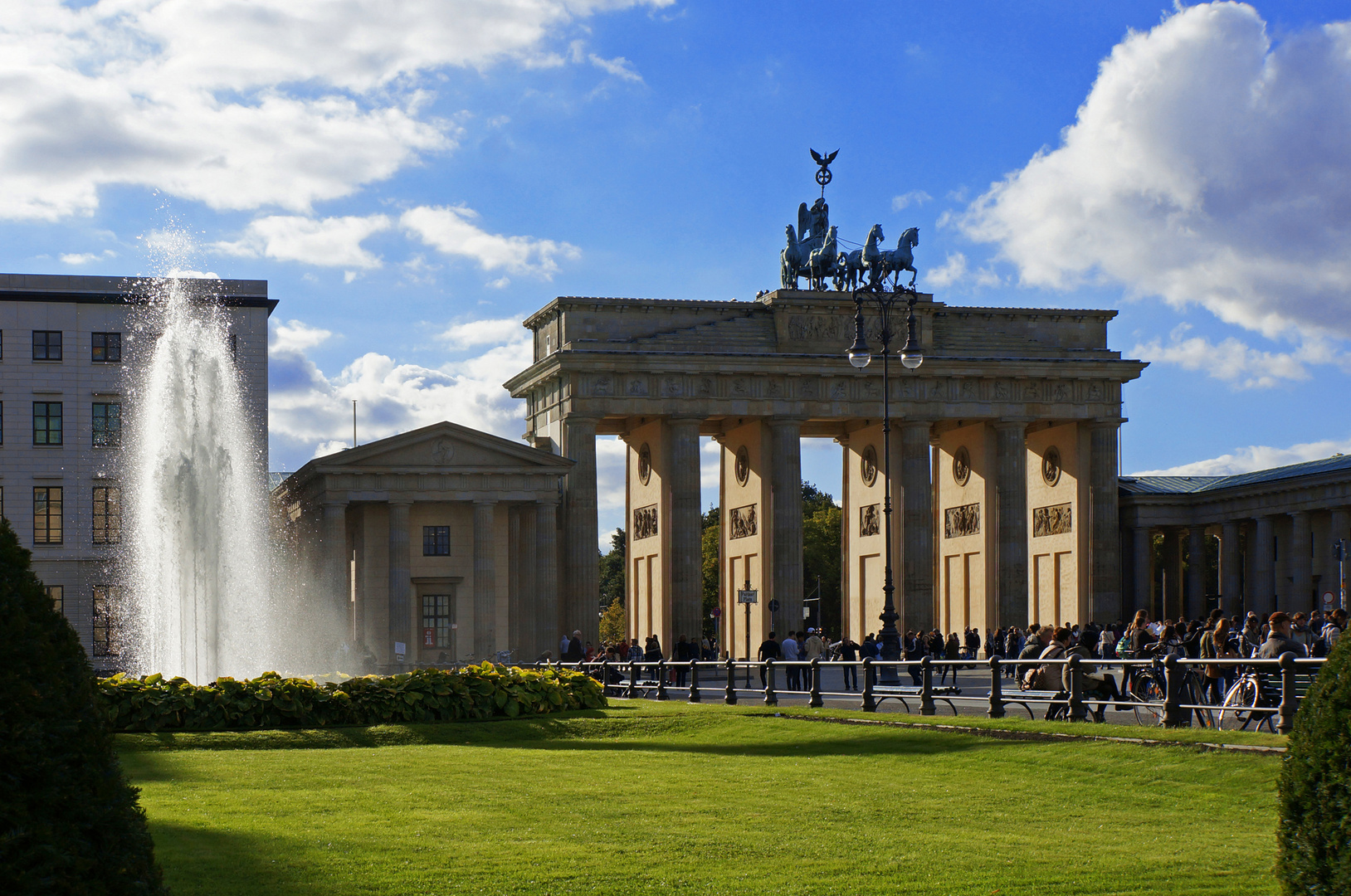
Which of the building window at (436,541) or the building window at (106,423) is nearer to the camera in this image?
the building window at (106,423)

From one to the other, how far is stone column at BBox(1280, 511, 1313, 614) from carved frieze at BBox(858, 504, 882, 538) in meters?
20.7

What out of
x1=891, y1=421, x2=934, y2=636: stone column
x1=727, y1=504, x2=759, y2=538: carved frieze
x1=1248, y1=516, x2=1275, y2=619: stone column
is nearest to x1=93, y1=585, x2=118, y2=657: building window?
x1=727, y1=504, x2=759, y2=538: carved frieze

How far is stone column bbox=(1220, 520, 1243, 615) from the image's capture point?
277ft

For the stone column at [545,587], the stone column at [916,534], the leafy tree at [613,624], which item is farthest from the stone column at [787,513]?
the leafy tree at [613,624]

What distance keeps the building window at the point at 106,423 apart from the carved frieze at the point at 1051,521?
158 ft

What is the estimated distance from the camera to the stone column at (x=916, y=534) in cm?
7738

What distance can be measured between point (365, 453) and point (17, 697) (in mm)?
60338

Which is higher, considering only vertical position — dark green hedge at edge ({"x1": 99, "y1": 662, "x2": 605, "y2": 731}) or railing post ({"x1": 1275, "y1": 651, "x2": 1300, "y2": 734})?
railing post ({"x1": 1275, "y1": 651, "x2": 1300, "y2": 734})

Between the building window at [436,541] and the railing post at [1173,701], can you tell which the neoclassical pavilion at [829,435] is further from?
the railing post at [1173,701]

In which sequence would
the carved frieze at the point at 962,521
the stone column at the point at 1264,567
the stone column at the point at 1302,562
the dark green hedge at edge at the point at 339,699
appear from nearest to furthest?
the dark green hedge at edge at the point at 339,699
the stone column at the point at 1302,562
the stone column at the point at 1264,567
the carved frieze at the point at 962,521

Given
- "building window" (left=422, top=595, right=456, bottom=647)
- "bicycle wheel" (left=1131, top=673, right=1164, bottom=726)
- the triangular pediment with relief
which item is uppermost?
the triangular pediment with relief

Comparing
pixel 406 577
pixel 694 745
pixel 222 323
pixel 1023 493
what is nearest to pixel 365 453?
pixel 406 577

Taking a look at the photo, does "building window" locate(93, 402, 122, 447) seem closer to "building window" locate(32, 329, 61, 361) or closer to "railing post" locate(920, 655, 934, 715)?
"building window" locate(32, 329, 61, 361)

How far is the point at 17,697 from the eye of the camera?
609cm
